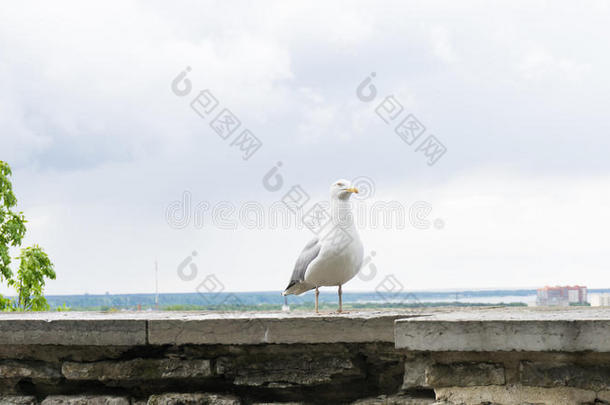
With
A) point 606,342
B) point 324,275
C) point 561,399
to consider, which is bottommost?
point 561,399

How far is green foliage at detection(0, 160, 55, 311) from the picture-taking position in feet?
54.5

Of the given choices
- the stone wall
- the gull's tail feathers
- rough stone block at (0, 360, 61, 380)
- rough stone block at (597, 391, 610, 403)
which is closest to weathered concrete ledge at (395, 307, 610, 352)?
the stone wall

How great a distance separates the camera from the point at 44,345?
5.02m

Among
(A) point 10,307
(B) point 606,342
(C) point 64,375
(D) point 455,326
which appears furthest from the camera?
(A) point 10,307

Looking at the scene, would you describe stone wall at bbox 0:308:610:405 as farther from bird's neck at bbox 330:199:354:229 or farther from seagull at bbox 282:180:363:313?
bird's neck at bbox 330:199:354:229

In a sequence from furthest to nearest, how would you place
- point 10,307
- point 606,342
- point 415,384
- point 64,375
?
1. point 10,307
2. point 64,375
3. point 415,384
4. point 606,342

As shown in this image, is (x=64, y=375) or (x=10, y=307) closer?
(x=64, y=375)

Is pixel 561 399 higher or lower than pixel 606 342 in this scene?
lower

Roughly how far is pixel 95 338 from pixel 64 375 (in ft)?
1.23

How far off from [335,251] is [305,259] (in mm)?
246

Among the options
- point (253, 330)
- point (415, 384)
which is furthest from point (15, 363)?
point (415, 384)

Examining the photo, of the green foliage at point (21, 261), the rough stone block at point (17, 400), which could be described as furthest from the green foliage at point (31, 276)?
the rough stone block at point (17, 400)

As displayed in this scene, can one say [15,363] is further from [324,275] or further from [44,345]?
[324,275]

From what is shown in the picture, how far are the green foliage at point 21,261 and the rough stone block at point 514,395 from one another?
13.9 m
